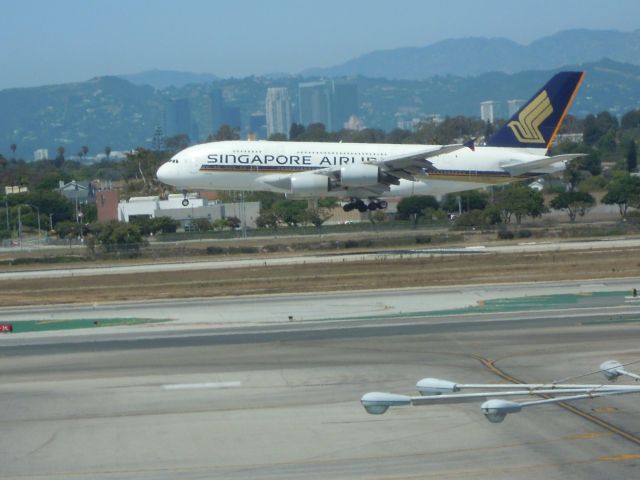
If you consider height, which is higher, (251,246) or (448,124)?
(448,124)

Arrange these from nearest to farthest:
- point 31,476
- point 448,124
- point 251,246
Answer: point 31,476 < point 251,246 < point 448,124

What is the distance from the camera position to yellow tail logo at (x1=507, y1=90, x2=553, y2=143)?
53625 mm

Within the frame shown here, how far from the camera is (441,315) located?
29594 mm

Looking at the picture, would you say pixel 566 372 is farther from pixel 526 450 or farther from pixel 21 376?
pixel 21 376

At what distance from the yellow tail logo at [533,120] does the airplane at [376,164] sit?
0.05 metres

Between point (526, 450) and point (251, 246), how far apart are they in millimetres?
44141

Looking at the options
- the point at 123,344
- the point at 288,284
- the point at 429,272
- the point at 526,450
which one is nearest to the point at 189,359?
the point at 123,344

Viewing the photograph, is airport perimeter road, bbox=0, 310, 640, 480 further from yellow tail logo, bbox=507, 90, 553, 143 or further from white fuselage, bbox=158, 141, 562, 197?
yellow tail logo, bbox=507, 90, 553, 143

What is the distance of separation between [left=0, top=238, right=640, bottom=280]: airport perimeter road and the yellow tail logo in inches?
216

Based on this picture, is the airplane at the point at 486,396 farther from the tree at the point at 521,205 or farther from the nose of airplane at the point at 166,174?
the tree at the point at 521,205

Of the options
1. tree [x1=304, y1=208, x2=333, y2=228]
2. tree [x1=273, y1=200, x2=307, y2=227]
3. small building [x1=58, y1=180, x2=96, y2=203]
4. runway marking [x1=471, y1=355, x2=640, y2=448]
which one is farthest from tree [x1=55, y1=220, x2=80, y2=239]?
runway marking [x1=471, y1=355, x2=640, y2=448]

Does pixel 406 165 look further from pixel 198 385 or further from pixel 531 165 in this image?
pixel 198 385

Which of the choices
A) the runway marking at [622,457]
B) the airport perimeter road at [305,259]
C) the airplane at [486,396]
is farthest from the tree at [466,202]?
the airplane at [486,396]

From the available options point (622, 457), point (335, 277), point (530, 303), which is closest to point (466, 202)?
point (335, 277)
